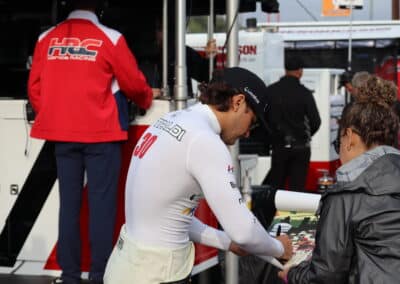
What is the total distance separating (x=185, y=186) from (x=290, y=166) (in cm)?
604

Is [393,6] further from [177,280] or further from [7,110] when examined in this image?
[177,280]

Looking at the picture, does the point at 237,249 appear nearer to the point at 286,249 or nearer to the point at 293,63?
the point at 286,249

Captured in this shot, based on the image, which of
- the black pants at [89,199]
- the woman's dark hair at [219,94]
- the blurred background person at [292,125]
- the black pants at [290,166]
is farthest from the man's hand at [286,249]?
the black pants at [290,166]

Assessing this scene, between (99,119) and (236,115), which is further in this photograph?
(99,119)

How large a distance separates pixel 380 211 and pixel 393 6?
20179 millimetres

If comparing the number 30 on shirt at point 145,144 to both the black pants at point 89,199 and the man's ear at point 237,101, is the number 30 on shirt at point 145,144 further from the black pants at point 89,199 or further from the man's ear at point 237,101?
the black pants at point 89,199

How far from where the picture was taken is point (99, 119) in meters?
4.21

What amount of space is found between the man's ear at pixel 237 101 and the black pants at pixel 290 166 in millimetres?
5774

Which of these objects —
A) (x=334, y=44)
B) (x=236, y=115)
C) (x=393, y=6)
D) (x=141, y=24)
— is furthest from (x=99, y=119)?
(x=393, y=6)

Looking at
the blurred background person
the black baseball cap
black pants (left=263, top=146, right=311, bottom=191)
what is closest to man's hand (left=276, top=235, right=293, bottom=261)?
the black baseball cap

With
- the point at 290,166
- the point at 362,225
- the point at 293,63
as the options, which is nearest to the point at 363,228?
the point at 362,225

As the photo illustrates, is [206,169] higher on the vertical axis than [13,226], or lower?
higher

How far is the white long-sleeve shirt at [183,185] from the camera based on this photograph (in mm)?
2734

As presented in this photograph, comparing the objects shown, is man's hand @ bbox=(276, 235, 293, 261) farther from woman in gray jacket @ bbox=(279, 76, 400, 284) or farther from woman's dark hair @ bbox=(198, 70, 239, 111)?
woman's dark hair @ bbox=(198, 70, 239, 111)
